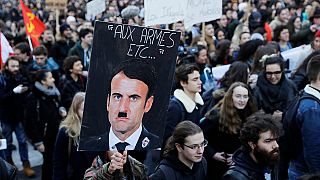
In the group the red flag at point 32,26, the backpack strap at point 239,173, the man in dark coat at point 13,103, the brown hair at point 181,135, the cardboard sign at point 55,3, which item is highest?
the cardboard sign at point 55,3

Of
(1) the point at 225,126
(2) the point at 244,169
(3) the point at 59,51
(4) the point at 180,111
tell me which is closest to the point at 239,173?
(2) the point at 244,169

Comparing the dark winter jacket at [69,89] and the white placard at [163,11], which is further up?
the white placard at [163,11]

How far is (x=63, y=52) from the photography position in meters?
9.19

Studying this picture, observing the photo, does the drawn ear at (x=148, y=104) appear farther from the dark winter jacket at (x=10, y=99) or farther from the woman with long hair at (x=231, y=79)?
the dark winter jacket at (x=10, y=99)

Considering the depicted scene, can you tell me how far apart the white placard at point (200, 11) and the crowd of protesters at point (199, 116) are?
1.23ft

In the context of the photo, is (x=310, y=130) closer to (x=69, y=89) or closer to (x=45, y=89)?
(x=45, y=89)

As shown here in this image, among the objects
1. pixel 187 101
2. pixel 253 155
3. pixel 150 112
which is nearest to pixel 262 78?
pixel 187 101

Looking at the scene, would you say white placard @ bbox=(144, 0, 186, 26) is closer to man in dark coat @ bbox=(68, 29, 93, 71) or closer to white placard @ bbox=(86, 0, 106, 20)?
white placard @ bbox=(86, 0, 106, 20)

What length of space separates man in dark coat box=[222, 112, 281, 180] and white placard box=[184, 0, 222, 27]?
3583mm

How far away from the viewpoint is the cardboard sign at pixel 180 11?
6.36 metres

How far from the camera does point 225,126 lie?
15.2 feet

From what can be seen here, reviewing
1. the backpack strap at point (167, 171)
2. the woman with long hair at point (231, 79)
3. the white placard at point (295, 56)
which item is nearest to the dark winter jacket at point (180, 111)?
the woman with long hair at point (231, 79)

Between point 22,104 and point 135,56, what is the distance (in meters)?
4.14

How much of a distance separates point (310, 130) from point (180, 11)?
3213 mm
